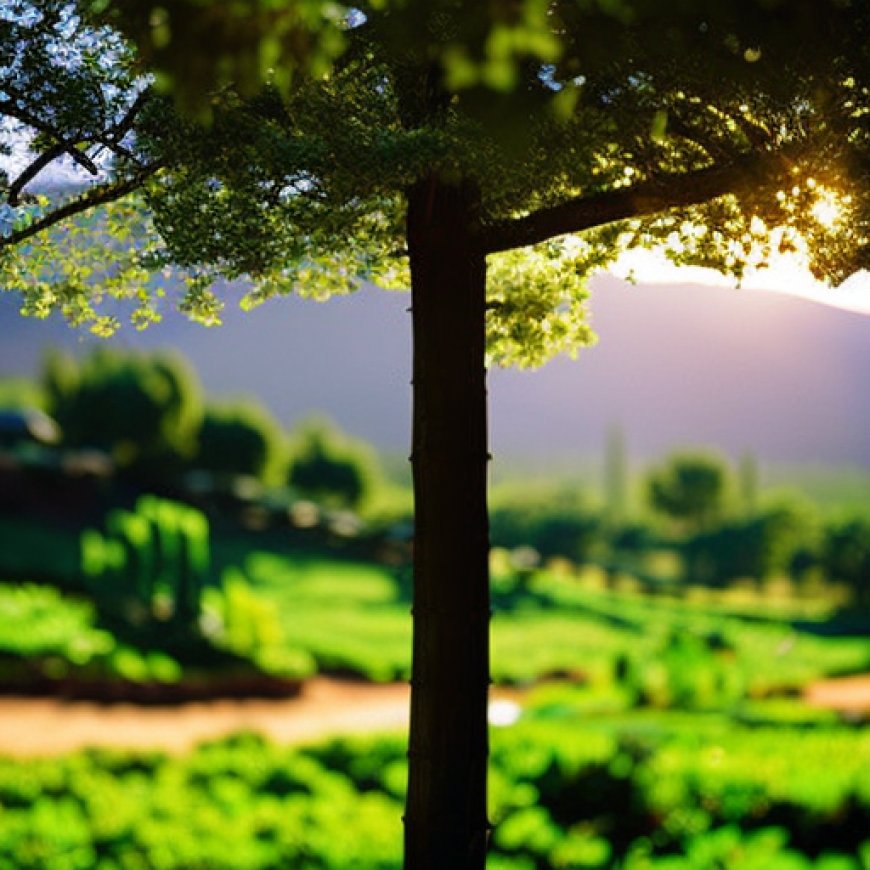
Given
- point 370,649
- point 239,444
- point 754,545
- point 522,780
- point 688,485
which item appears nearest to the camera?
point 522,780

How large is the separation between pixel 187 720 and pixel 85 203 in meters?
9.63

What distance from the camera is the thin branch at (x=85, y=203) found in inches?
178

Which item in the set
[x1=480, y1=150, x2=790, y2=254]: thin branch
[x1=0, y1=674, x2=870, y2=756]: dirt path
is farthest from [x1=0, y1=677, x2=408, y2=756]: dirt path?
[x1=480, y1=150, x2=790, y2=254]: thin branch

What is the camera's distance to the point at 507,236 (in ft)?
14.0

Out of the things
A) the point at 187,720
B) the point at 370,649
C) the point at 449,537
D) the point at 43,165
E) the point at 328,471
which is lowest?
the point at 187,720

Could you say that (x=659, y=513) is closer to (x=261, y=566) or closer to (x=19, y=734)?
(x=261, y=566)

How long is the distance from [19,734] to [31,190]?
845 centimetres

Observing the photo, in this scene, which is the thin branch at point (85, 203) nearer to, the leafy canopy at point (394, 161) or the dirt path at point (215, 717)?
the leafy canopy at point (394, 161)

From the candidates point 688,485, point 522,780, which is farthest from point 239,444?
point 522,780

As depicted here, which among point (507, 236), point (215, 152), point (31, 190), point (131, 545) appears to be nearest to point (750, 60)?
point (507, 236)

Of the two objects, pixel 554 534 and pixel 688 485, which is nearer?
pixel 554 534

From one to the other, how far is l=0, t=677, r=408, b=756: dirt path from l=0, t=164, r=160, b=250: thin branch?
23.5 ft

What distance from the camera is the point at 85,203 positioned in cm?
469

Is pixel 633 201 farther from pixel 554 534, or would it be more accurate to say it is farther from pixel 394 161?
pixel 554 534
